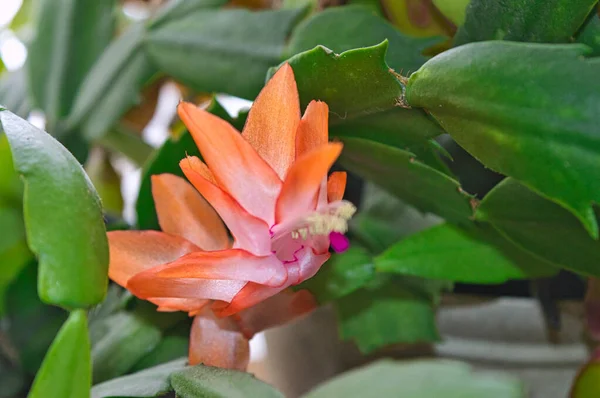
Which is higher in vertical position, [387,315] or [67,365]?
[67,365]

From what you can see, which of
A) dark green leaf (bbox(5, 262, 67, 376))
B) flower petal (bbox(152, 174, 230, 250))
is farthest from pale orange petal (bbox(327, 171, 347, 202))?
dark green leaf (bbox(5, 262, 67, 376))

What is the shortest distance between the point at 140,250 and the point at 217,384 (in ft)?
0.45

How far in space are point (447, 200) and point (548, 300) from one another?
0.31 meters

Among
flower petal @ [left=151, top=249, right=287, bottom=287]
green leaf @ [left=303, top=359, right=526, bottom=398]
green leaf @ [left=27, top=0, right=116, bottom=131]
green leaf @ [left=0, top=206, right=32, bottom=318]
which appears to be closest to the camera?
green leaf @ [left=303, top=359, right=526, bottom=398]

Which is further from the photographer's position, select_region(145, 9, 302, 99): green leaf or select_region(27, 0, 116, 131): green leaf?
select_region(27, 0, 116, 131): green leaf

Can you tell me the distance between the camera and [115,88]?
31.8 inches

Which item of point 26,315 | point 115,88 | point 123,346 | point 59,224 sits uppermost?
point 59,224

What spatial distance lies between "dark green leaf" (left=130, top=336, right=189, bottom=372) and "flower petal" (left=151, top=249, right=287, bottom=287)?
0.21 metres

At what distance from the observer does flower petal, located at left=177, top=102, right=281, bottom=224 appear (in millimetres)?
349

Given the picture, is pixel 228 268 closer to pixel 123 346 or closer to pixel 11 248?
pixel 123 346

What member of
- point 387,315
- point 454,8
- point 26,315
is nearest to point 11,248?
point 26,315

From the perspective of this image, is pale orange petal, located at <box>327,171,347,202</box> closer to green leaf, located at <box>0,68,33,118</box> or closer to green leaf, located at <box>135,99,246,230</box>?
green leaf, located at <box>135,99,246,230</box>

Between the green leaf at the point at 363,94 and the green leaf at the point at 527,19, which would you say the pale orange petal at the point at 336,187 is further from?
the green leaf at the point at 527,19

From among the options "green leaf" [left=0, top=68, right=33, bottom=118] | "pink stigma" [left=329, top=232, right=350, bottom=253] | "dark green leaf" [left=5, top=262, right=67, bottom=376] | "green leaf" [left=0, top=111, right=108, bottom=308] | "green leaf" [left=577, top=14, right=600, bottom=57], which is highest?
"green leaf" [left=577, top=14, right=600, bottom=57]
